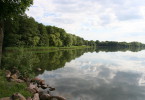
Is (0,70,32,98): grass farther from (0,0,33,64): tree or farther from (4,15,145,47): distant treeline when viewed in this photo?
(4,15,145,47): distant treeline

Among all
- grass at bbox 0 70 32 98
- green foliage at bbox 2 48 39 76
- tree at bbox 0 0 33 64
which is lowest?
grass at bbox 0 70 32 98

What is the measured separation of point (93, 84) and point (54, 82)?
5.06 meters

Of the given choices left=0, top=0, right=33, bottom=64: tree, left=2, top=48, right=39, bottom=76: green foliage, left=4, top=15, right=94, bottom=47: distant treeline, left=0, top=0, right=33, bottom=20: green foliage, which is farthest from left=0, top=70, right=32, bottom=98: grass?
left=4, top=15, right=94, bottom=47: distant treeline

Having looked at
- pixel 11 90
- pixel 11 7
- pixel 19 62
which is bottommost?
pixel 11 90

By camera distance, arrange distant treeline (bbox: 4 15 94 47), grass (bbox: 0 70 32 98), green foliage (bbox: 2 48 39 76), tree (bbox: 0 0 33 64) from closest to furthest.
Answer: grass (bbox: 0 70 32 98) → tree (bbox: 0 0 33 64) → green foliage (bbox: 2 48 39 76) → distant treeline (bbox: 4 15 94 47)

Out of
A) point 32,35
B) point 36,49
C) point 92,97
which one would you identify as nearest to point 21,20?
point 32,35

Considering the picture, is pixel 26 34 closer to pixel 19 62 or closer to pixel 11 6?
pixel 19 62

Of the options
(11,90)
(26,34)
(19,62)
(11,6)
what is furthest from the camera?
(26,34)

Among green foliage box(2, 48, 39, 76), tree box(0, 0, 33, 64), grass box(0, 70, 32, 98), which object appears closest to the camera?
grass box(0, 70, 32, 98)

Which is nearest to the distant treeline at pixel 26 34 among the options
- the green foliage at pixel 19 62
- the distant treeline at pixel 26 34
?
the distant treeline at pixel 26 34

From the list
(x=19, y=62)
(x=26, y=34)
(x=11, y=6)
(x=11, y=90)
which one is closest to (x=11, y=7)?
(x=11, y=6)

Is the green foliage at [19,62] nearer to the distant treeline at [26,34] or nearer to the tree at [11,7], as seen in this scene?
the tree at [11,7]

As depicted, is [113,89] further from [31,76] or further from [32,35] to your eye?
[32,35]

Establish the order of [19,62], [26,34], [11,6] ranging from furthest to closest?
[26,34] < [19,62] < [11,6]
